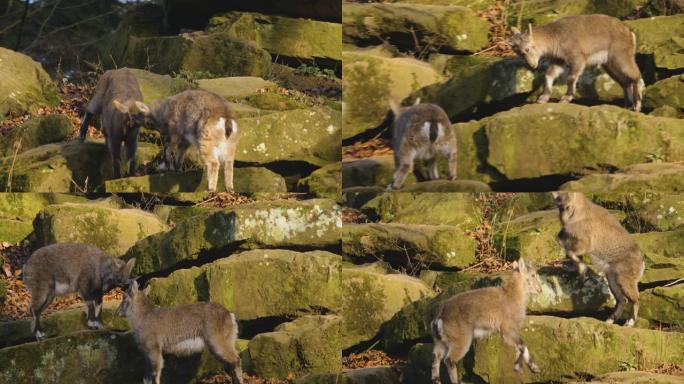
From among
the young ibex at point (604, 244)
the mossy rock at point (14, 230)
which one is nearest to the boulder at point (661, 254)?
the young ibex at point (604, 244)

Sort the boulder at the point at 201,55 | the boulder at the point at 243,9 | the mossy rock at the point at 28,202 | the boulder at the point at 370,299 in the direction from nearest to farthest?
the boulder at the point at 370,299 → the mossy rock at the point at 28,202 → the boulder at the point at 201,55 → the boulder at the point at 243,9

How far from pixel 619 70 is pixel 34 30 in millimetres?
Result: 13063

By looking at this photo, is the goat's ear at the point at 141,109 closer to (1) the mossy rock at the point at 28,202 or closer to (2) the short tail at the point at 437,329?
(1) the mossy rock at the point at 28,202

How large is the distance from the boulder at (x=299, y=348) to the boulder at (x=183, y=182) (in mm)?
1926

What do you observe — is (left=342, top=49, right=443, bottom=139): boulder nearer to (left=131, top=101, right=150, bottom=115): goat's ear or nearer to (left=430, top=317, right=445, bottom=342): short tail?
(left=131, top=101, right=150, bottom=115): goat's ear

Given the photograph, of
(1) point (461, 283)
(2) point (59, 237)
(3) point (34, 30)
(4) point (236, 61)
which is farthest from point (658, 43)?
(3) point (34, 30)

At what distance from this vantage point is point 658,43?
1628cm

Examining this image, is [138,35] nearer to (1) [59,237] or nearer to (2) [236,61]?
(2) [236,61]

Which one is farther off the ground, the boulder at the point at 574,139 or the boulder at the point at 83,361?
the boulder at the point at 574,139

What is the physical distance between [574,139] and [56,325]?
268 inches

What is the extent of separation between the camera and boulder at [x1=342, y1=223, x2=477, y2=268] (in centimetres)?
1616

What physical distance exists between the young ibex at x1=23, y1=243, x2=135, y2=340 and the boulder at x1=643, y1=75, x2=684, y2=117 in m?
7.05

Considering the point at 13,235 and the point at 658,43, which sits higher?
the point at 658,43

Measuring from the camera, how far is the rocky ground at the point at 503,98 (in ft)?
49.3
